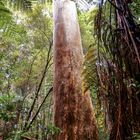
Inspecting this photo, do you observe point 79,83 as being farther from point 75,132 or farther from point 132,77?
point 132,77

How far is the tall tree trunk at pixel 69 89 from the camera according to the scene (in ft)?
15.7

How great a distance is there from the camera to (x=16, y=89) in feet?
45.5

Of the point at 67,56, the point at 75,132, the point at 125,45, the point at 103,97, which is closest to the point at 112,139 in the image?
the point at 103,97

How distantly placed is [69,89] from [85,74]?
185 cm

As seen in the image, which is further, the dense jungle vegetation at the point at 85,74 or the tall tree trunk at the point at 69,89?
the tall tree trunk at the point at 69,89

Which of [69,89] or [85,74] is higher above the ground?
[69,89]

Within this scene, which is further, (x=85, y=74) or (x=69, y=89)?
(x=69, y=89)

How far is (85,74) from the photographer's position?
135 inches

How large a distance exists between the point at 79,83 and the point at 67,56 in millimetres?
672

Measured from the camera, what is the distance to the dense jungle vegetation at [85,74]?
2.21m

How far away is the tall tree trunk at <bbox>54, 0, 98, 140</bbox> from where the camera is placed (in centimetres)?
479

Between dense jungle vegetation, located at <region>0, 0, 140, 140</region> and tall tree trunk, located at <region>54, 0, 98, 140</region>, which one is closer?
dense jungle vegetation, located at <region>0, 0, 140, 140</region>

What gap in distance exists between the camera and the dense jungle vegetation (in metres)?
2.21

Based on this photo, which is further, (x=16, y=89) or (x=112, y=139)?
(x=16, y=89)
